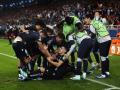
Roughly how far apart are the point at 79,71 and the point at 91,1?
82.5ft

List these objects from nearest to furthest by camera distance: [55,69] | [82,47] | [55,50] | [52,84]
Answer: [52,84] < [82,47] < [55,69] < [55,50]

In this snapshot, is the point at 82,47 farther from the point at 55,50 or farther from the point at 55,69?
the point at 55,50

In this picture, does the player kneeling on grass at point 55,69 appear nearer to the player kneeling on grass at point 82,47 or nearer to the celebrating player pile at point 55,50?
the celebrating player pile at point 55,50

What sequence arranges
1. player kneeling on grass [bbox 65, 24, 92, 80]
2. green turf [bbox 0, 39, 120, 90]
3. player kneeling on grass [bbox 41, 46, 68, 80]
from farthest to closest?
player kneeling on grass [bbox 41, 46, 68, 80], player kneeling on grass [bbox 65, 24, 92, 80], green turf [bbox 0, 39, 120, 90]

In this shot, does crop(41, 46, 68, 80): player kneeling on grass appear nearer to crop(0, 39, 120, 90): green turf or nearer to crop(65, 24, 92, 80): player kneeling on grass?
crop(0, 39, 120, 90): green turf

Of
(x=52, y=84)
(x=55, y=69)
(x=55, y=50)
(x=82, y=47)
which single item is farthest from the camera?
(x=55, y=50)

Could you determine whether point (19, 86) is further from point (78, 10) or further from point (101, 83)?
point (78, 10)

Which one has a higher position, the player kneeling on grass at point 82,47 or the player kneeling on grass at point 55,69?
the player kneeling on grass at point 82,47

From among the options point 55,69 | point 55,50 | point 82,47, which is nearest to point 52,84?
point 55,69

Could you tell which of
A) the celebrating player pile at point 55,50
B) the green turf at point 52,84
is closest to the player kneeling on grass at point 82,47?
the celebrating player pile at point 55,50

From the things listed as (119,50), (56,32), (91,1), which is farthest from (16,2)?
(56,32)

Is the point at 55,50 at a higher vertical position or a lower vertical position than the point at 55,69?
higher

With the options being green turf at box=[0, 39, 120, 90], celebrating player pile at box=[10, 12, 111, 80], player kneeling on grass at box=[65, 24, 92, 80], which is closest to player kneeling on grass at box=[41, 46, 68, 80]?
celebrating player pile at box=[10, 12, 111, 80]

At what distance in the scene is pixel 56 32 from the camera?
13961 millimetres
